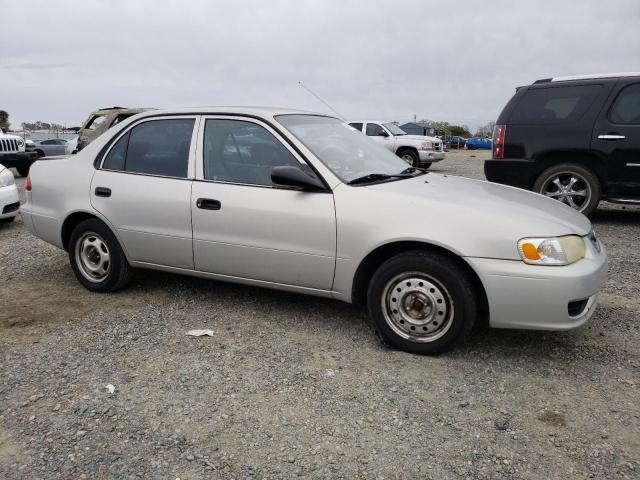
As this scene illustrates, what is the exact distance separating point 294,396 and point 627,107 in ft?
20.8

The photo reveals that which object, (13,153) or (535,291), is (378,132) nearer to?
(13,153)

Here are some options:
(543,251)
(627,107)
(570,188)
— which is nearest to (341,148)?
Result: (543,251)

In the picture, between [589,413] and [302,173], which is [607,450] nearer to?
[589,413]

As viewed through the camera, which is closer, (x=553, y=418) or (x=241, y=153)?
(x=553, y=418)

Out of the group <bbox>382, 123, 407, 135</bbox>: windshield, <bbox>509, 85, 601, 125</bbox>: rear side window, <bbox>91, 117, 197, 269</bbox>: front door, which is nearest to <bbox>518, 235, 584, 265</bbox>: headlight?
<bbox>91, 117, 197, 269</bbox>: front door

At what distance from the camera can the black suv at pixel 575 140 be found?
7.06 metres

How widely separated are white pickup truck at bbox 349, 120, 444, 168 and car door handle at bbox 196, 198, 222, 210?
1356cm

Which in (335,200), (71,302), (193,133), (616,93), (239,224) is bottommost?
(71,302)

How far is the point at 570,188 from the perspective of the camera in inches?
293

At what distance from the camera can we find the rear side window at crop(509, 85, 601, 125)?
7281 millimetres

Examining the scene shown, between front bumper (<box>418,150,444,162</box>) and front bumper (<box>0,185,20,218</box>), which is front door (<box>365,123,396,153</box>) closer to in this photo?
front bumper (<box>418,150,444,162</box>)

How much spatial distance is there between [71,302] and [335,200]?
8.13 ft

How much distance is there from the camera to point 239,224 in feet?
12.8

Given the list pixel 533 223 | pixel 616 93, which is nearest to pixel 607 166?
pixel 616 93
